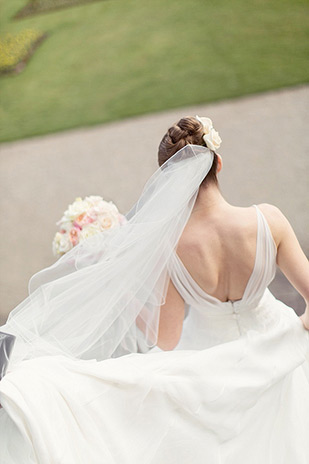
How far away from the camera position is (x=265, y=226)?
95.0 inches

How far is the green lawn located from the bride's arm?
4.66m

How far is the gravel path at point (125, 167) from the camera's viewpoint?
536 centimetres

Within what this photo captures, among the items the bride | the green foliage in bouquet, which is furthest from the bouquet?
the green foliage in bouquet

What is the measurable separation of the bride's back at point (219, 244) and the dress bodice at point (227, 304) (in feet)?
0.09

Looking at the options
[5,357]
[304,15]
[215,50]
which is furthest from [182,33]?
[5,357]

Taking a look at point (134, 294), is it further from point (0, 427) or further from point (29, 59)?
point (29, 59)

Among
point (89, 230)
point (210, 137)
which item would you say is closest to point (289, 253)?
point (210, 137)

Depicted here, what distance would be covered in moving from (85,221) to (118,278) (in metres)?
0.50

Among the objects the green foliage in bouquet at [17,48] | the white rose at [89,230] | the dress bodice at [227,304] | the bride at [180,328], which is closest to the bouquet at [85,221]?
the white rose at [89,230]

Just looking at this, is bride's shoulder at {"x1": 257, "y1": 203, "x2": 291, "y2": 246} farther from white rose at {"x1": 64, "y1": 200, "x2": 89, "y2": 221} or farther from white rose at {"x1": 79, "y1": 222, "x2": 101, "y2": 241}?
white rose at {"x1": 64, "y1": 200, "x2": 89, "y2": 221}

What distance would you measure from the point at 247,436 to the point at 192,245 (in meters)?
0.78

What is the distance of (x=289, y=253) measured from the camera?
8.14ft

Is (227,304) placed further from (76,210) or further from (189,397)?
(76,210)

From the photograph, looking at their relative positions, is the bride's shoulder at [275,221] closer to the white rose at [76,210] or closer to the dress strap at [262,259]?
the dress strap at [262,259]
